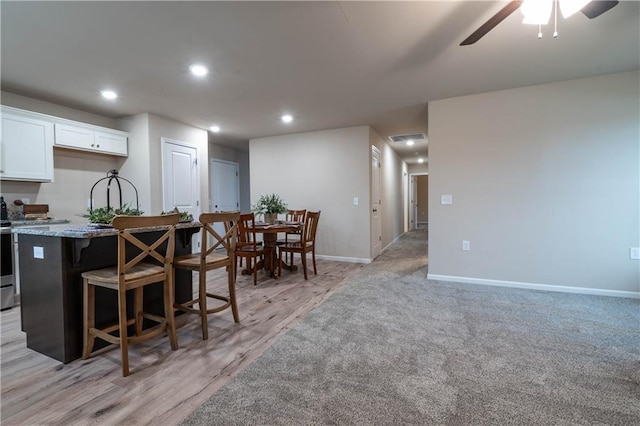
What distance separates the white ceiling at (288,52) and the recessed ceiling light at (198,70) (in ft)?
0.28

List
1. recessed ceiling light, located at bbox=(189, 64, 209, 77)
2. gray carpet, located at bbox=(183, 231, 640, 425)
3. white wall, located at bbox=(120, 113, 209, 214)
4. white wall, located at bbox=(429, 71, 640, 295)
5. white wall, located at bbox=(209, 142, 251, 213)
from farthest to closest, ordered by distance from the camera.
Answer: white wall, located at bbox=(209, 142, 251, 213), white wall, located at bbox=(120, 113, 209, 214), white wall, located at bbox=(429, 71, 640, 295), recessed ceiling light, located at bbox=(189, 64, 209, 77), gray carpet, located at bbox=(183, 231, 640, 425)

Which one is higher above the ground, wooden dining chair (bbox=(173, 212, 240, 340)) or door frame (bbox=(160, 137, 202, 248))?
door frame (bbox=(160, 137, 202, 248))

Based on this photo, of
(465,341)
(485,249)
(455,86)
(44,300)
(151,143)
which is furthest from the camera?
(151,143)

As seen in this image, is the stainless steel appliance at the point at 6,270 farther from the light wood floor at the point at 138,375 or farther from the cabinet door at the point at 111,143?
the cabinet door at the point at 111,143

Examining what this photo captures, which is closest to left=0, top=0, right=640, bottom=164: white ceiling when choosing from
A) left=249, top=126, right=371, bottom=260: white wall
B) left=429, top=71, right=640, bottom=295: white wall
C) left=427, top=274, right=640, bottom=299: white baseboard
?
left=429, top=71, right=640, bottom=295: white wall

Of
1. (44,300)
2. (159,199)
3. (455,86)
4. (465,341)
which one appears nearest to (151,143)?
(159,199)

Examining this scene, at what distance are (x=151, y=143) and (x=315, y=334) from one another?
12.9ft

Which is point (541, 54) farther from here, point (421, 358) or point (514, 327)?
point (421, 358)

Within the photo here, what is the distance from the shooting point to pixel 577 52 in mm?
2719

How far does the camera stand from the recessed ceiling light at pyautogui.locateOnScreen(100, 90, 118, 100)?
355cm

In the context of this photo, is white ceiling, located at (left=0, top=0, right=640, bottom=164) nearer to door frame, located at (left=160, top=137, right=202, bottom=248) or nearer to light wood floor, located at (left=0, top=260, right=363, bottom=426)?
door frame, located at (left=160, top=137, right=202, bottom=248)

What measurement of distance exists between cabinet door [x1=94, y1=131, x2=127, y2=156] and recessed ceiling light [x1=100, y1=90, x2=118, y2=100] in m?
0.72

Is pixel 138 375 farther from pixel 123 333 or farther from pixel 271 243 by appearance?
pixel 271 243

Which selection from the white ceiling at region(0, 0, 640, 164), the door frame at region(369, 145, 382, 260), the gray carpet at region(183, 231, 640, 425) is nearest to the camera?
the gray carpet at region(183, 231, 640, 425)
